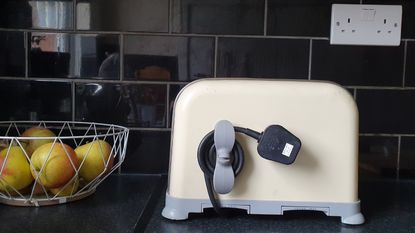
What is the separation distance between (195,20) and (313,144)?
1.41 ft

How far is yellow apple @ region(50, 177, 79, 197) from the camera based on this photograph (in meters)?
0.84

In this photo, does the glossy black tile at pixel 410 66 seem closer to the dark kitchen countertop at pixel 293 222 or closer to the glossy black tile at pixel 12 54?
the dark kitchen countertop at pixel 293 222

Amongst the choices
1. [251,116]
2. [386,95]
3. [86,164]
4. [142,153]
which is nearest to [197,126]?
[251,116]

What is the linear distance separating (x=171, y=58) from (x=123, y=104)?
140 mm

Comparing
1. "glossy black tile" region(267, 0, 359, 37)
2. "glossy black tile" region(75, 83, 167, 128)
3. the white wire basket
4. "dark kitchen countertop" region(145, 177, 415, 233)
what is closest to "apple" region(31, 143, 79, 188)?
the white wire basket

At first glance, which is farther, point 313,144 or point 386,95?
point 386,95

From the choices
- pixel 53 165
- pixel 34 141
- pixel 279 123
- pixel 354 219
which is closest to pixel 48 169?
pixel 53 165

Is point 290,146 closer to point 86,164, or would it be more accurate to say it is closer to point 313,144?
point 313,144

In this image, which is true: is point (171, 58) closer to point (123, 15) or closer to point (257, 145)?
point (123, 15)

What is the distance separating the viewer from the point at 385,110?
1089 millimetres

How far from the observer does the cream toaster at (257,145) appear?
0.76m

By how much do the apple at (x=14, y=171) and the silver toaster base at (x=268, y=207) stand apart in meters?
0.24

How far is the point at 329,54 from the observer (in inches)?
42.4

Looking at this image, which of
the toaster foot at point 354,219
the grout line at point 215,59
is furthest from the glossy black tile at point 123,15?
the toaster foot at point 354,219
